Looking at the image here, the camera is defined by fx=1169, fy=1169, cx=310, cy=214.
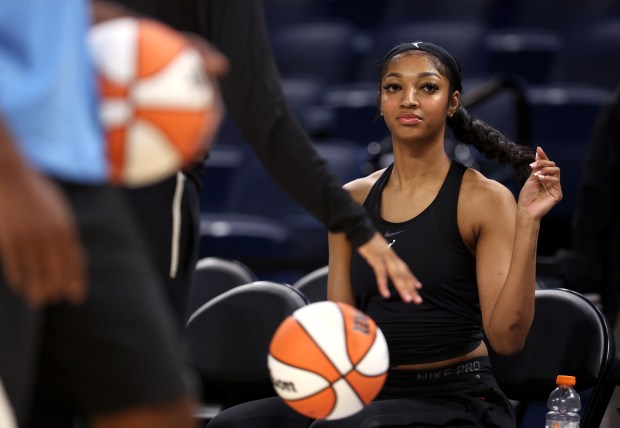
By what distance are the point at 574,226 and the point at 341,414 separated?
2.80 metres

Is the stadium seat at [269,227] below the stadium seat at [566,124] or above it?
below

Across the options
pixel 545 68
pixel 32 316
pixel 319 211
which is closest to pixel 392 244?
pixel 319 211

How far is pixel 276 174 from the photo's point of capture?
7.80 feet

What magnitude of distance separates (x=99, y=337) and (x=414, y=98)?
192 centimetres

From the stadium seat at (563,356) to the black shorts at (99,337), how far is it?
86.6 inches

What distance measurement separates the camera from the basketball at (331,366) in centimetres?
269

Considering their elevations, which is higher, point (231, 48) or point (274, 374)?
point (231, 48)

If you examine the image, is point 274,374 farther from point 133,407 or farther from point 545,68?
point 545,68

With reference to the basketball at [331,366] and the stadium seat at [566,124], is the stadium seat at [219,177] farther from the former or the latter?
the basketball at [331,366]

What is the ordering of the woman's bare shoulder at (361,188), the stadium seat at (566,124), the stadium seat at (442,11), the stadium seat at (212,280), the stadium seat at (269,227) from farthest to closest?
1. the stadium seat at (442,11)
2. the stadium seat at (566,124)
3. the stadium seat at (269,227)
4. the stadium seat at (212,280)
5. the woman's bare shoulder at (361,188)

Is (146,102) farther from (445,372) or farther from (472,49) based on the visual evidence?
(472,49)

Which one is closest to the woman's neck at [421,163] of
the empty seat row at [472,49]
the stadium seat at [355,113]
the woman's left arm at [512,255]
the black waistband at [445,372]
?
the woman's left arm at [512,255]

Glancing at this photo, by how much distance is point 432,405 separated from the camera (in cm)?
320

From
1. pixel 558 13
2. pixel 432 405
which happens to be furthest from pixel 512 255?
pixel 558 13
